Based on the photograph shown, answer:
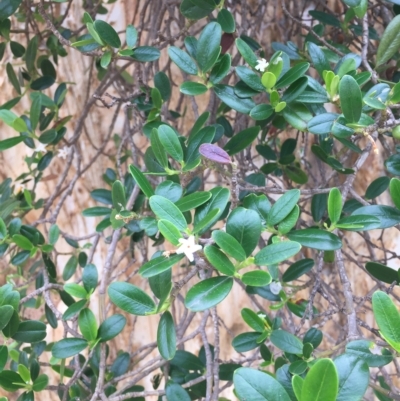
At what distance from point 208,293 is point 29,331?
396 millimetres

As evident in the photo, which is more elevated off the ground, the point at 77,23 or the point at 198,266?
the point at 77,23

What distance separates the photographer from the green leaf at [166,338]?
2.00ft

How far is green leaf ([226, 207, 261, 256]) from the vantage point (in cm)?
51

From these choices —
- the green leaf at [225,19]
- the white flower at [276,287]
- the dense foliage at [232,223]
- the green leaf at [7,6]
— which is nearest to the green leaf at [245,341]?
the dense foliage at [232,223]

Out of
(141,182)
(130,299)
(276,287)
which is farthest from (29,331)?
(276,287)

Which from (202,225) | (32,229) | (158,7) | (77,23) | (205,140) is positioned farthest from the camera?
(77,23)

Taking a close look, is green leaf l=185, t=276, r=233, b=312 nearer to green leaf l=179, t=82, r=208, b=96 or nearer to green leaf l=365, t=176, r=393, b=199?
green leaf l=179, t=82, r=208, b=96

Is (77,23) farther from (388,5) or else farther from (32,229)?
(388,5)

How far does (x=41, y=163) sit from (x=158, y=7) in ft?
1.59

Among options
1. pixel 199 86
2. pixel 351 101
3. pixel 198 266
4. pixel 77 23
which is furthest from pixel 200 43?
pixel 77 23

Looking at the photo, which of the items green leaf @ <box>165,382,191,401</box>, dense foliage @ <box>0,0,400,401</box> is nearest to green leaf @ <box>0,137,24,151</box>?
dense foliage @ <box>0,0,400,401</box>

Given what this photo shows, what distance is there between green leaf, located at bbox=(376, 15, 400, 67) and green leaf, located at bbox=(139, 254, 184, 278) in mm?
505

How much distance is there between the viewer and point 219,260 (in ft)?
1.64

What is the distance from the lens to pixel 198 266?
1.78ft
